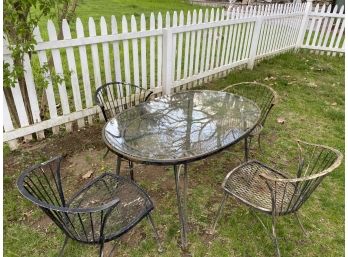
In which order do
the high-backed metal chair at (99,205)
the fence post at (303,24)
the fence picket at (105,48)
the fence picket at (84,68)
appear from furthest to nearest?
the fence post at (303,24), the fence picket at (105,48), the fence picket at (84,68), the high-backed metal chair at (99,205)

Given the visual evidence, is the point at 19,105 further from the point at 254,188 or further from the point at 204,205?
the point at 254,188

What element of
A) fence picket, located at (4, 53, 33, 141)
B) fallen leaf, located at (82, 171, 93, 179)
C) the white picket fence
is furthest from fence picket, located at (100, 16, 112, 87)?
fallen leaf, located at (82, 171, 93, 179)

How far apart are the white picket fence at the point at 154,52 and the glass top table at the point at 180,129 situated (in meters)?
1.21

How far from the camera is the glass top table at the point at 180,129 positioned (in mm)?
2168

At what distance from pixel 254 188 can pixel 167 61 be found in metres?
2.66

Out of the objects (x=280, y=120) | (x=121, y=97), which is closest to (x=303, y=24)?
(x=280, y=120)

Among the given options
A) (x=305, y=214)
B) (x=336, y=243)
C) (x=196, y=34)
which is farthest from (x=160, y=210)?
(x=196, y=34)

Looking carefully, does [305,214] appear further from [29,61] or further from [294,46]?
[294,46]

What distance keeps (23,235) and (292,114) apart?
3967mm

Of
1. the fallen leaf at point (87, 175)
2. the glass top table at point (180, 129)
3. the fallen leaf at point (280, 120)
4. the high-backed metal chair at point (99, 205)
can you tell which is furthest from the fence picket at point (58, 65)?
the fallen leaf at point (280, 120)

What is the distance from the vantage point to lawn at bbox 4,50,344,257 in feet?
8.03

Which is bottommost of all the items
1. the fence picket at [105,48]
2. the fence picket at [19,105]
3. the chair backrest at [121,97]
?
the chair backrest at [121,97]

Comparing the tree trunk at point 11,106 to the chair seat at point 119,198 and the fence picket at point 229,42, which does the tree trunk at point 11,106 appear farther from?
the fence picket at point 229,42

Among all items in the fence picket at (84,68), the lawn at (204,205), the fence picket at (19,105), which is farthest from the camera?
the fence picket at (84,68)
